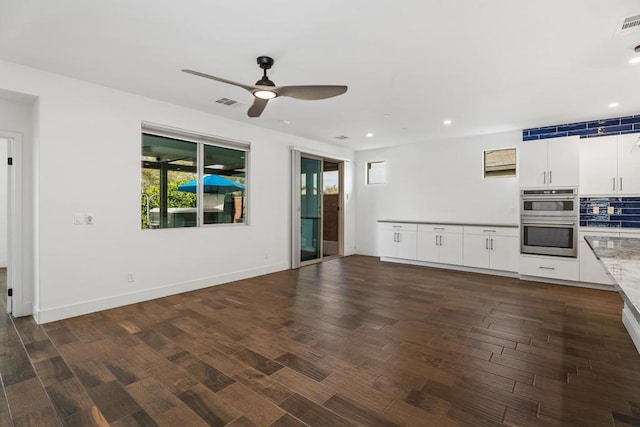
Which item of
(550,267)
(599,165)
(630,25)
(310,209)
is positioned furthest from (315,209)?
(630,25)

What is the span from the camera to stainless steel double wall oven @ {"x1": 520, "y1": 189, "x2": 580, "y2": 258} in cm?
504

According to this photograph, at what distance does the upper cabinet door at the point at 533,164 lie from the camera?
17.1ft

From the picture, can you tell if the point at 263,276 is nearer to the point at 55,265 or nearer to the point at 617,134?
the point at 55,265

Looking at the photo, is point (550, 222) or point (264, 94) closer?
point (264, 94)

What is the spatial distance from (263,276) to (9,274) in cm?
324

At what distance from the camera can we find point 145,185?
14.0 ft

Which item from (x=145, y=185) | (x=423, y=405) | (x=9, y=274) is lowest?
(x=423, y=405)

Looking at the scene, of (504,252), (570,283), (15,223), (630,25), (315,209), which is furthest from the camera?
(315,209)

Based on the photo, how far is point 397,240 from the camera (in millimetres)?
6895

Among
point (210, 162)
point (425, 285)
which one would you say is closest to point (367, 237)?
point (425, 285)

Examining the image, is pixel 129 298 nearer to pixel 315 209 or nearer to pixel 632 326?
pixel 315 209

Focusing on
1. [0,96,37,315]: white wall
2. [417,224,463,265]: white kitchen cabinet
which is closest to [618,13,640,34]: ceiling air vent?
[417,224,463,265]: white kitchen cabinet

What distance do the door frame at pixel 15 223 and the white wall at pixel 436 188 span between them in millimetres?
6312

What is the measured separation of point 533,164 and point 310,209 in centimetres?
418
